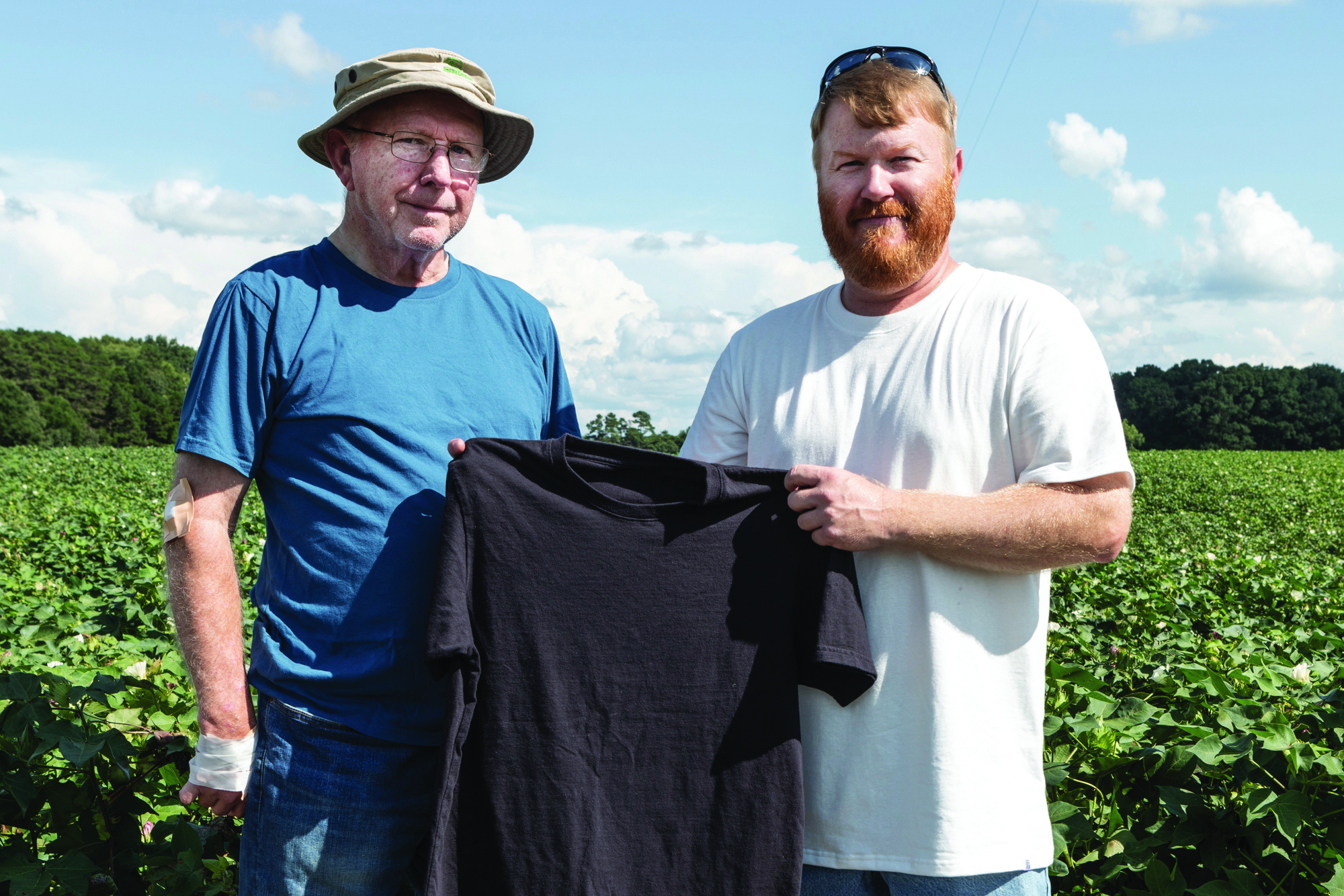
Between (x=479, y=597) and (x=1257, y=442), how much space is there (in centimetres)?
9224

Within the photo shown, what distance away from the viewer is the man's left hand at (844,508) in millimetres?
1855

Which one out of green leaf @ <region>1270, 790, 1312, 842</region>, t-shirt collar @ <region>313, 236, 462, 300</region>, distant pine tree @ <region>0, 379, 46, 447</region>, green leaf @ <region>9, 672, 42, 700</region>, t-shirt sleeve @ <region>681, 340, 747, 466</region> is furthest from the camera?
distant pine tree @ <region>0, 379, 46, 447</region>

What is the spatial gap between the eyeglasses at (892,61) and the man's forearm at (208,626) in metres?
1.73

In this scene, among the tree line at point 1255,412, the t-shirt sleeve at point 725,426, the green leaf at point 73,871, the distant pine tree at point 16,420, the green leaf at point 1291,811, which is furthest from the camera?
the tree line at point 1255,412

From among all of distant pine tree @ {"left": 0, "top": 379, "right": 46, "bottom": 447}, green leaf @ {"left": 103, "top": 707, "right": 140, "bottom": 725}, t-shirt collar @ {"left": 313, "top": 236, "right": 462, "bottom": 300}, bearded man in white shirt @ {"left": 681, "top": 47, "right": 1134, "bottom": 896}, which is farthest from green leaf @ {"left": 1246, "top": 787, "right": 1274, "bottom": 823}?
distant pine tree @ {"left": 0, "top": 379, "right": 46, "bottom": 447}

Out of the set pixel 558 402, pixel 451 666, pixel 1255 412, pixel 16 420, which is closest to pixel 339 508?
pixel 451 666

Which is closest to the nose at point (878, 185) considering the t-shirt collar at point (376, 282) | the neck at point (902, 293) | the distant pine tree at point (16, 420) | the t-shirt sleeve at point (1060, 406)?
the neck at point (902, 293)

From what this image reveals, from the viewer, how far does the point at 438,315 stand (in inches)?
86.8

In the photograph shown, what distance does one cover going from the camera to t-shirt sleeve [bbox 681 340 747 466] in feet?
7.45

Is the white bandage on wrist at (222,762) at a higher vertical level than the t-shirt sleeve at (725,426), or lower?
lower

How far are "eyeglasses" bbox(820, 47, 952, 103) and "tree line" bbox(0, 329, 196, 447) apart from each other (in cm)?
7326

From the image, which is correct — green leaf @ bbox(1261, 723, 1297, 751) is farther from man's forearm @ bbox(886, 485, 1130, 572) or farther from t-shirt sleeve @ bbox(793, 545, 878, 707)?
t-shirt sleeve @ bbox(793, 545, 878, 707)

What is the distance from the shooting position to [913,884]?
1870mm

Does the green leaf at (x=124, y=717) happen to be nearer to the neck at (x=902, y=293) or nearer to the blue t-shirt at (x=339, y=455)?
the blue t-shirt at (x=339, y=455)
